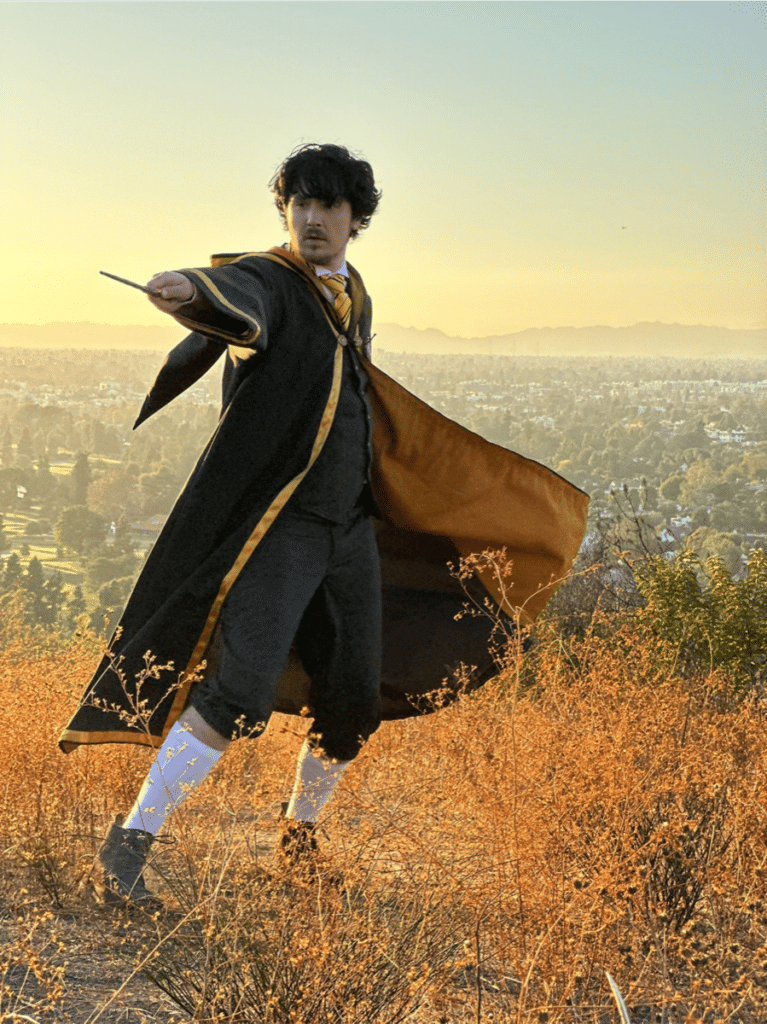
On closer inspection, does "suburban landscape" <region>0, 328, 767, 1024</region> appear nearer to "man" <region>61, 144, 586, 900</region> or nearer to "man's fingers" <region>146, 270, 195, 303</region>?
"man" <region>61, 144, 586, 900</region>

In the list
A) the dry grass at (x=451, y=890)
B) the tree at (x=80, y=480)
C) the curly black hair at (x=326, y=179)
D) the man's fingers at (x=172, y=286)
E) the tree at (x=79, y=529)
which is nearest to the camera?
the dry grass at (x=451, y=890)

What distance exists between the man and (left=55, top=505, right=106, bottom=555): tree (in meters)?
15.0

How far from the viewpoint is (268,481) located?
10.0 feet

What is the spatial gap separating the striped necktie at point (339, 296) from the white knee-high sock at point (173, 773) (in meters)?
1.18

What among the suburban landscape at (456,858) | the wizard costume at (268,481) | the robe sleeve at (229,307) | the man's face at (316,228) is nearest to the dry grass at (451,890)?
the suburban landscape at (456,858)

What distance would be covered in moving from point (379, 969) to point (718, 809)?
4.24 feet

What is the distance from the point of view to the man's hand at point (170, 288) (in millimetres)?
2708

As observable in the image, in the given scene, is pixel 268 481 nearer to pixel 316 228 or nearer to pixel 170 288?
pixel 170 288

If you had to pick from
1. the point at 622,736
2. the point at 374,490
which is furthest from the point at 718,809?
the point at 374,490

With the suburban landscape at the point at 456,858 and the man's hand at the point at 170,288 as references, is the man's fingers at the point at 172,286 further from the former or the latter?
the suburban landscape at the point at 456,858

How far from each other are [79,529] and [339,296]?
15507 millimetres

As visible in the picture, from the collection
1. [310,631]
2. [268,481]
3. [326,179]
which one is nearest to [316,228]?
[326,179]

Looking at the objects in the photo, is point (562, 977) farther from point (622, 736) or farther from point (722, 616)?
point (722, 616)

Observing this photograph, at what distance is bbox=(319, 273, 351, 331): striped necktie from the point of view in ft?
10.5
